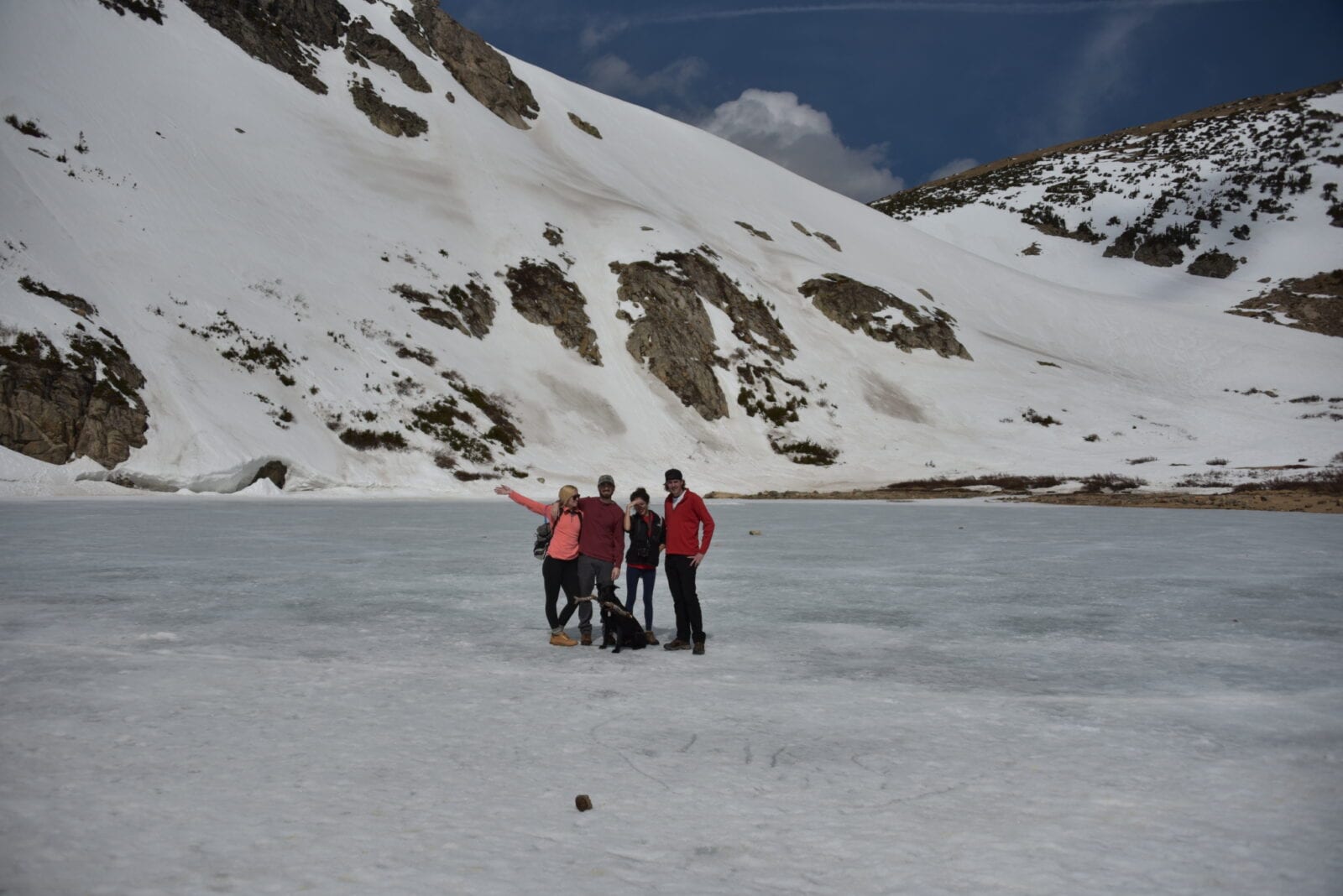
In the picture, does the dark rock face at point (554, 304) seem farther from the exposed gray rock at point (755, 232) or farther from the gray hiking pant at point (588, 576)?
the gray hiking pant at point (588, 576)

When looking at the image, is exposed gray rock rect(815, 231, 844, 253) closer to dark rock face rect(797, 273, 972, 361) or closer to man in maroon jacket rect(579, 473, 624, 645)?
dark rock face rect(797, 273, 972, 361)

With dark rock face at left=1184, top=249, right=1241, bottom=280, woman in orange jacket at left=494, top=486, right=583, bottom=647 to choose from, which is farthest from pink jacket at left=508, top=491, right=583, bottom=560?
dark rock face at left=1184, top=249, right=1241, bottom=280

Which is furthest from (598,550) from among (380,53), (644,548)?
(380,53)

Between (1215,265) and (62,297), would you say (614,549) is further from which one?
(1215,265)

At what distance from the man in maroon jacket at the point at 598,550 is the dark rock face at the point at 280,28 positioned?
68269 mm

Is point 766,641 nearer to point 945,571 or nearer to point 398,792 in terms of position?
point 398,792

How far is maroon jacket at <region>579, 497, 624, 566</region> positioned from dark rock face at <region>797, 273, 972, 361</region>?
211ft

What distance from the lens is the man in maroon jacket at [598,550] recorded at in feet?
34.4

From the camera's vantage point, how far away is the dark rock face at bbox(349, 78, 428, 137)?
70.6 m

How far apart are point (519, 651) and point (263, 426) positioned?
32465mm

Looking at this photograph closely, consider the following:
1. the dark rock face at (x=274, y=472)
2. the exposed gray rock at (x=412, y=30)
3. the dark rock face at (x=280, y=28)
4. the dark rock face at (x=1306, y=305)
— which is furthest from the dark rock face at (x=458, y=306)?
the dark rock face at (x=1306, y=305)

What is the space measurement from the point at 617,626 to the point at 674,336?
2028 inches

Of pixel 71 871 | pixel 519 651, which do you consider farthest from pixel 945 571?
pixel 71 871

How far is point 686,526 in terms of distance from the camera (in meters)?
10.4
